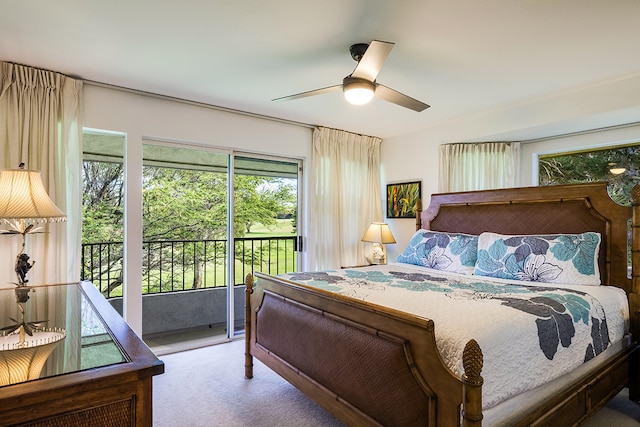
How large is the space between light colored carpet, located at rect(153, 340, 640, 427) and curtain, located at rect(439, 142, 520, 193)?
224 cm

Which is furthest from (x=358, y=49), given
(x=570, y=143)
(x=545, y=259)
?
(x=570, y=143)

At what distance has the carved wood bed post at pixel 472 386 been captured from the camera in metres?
1.28

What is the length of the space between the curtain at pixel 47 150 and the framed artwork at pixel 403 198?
3555mm

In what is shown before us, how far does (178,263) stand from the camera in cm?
439

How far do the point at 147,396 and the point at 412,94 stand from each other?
10.1 feet

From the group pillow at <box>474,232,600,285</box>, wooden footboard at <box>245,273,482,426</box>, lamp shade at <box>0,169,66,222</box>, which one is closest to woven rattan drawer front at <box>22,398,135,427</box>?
wooden footboard at <box>245,273,482,426</box>

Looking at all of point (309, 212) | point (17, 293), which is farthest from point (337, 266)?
point (17, 293)

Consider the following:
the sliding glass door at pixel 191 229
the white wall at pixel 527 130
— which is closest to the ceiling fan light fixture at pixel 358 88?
the white wall at pixel 527 130

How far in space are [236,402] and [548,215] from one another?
3.01m

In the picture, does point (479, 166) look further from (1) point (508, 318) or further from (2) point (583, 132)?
(1) point (508, 318)

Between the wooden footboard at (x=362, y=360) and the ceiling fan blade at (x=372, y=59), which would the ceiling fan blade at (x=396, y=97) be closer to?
the ceiling fan blade at (x=372, y=59)

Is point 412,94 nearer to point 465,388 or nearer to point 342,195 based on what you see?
point 342,195

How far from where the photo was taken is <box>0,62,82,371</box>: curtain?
2693mm

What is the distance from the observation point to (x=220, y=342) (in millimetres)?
3768
